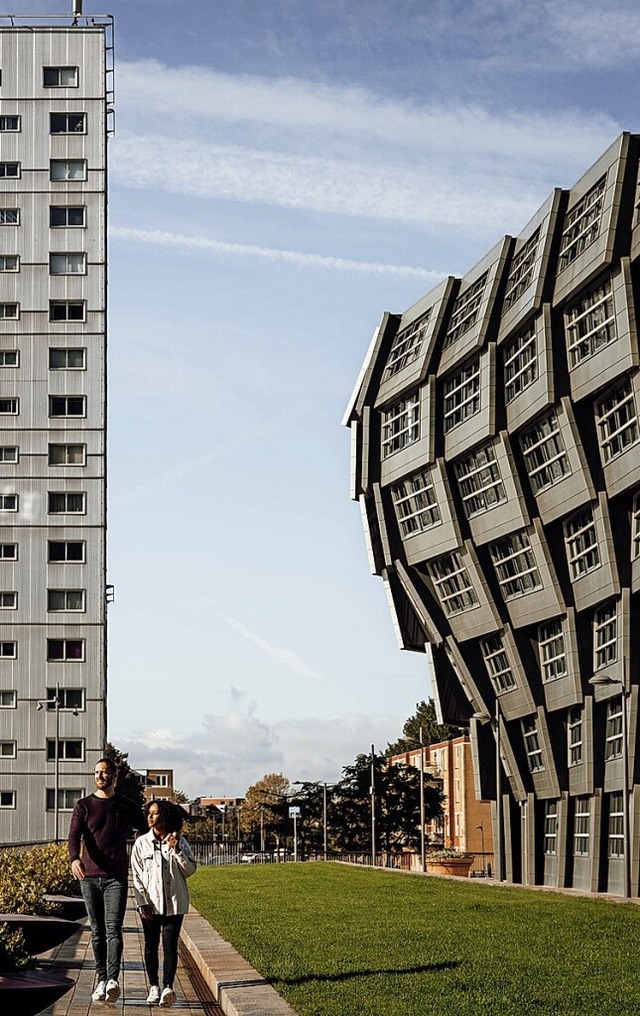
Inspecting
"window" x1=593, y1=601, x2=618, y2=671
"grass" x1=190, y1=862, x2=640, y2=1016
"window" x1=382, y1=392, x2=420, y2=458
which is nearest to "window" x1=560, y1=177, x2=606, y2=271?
"window" x1=382, y1=392, x2=420, y2=458

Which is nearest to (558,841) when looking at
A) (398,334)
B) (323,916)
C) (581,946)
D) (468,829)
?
(398,334)

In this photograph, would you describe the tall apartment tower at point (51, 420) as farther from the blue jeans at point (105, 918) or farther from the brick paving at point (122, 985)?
the blue jeans at point (105, 918)

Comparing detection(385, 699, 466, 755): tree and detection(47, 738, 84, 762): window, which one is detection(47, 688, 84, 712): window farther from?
detection(385, 699, 466, 755): tree

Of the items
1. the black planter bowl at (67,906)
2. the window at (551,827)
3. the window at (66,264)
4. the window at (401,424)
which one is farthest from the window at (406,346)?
the black planter bowl at (67,906)

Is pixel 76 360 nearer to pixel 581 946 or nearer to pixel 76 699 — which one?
pixel 76 699

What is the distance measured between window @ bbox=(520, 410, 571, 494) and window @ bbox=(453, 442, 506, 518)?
1646 mm

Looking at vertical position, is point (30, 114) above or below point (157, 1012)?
above

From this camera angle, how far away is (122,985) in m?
15.0

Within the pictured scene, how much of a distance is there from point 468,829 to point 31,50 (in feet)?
231

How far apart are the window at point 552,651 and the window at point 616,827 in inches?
209

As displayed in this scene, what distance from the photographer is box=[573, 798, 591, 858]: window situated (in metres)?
53.4

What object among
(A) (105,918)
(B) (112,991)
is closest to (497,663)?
(A) (105,918)

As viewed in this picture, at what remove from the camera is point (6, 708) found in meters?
68.0

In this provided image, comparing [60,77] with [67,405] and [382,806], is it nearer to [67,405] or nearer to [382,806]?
[67,405]
